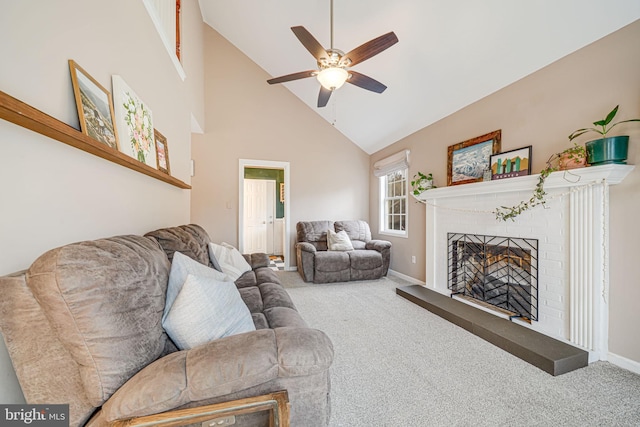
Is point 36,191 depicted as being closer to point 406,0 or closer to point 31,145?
point 31,145

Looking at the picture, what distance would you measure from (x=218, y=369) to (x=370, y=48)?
244 centimetres

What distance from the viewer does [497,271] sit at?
2.66 m

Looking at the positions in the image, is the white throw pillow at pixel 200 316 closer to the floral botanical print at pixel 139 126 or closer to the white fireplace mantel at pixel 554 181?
the floral botanical print at pixel 139 126

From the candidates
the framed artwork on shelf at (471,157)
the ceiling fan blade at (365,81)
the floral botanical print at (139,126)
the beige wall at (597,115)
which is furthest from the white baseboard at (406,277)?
the floral botanical print at (139,126)

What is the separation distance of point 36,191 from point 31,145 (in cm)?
17

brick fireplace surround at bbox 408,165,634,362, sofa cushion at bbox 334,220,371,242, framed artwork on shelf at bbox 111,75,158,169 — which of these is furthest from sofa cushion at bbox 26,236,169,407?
sofa cushion at bbox 334,220,371,242

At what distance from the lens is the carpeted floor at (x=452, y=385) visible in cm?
134

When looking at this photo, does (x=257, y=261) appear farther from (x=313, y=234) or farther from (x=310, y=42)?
(x=310, y=42)

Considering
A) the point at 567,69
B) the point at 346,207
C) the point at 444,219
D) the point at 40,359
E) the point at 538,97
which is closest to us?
the point at 40,359

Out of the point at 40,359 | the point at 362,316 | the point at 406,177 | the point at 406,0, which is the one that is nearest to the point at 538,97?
the point at 406,0

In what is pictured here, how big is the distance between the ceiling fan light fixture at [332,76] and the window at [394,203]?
2320 mm

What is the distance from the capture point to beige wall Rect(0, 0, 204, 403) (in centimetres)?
81

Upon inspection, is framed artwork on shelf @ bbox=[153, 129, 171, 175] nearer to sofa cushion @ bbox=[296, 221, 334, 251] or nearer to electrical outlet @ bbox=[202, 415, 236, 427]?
electrical outlet @ bbox=[202, 415, 236, 427]

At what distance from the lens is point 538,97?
2281 millimetres
